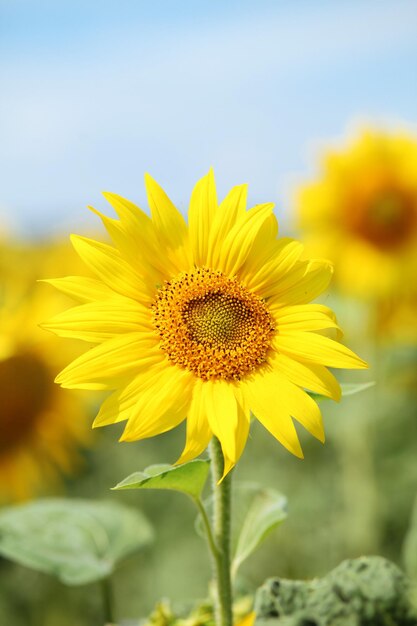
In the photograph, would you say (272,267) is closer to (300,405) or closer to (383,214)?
(300,405)

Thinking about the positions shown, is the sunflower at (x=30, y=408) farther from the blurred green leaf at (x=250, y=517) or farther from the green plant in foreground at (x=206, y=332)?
the green plant in foreground at (x=206, y=332)

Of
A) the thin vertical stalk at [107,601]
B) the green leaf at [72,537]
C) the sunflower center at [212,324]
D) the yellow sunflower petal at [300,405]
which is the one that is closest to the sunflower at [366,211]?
the green leaf at [72,537]

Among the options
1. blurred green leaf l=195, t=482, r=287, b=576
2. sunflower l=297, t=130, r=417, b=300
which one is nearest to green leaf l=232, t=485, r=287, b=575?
blurred green leaf l=195, t=482, r=287, b=576

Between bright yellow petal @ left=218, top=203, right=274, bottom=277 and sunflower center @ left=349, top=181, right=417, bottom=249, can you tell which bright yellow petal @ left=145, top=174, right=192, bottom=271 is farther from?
sunflower center @ left=349, top=181, right=417, bottom=249

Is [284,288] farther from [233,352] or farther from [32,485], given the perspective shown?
[32,485]

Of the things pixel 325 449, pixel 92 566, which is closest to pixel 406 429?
pixel 325 449

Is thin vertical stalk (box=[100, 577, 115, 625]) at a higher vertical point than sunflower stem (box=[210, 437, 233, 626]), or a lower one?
lower
